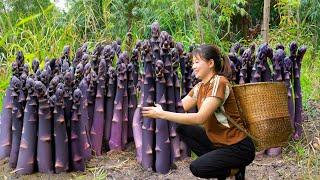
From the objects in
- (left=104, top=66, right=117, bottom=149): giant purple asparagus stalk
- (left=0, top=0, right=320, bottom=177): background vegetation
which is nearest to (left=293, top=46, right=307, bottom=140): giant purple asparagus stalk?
(left=0, top=0, right=320, bottom=177): background vegetation

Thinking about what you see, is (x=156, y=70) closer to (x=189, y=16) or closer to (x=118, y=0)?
(x=189, y=16)

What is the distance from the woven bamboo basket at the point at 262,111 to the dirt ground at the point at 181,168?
366 mm

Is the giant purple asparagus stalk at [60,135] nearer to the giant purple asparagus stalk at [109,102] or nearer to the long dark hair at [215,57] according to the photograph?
the giant purple asparagus stalk at [109,102]

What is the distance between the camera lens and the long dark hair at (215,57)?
10.5 feet

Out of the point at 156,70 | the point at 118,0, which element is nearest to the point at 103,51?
the point at 156,70

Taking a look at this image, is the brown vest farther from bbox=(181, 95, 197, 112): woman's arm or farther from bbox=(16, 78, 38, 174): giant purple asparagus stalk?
bbox=(16, 78, 38, 174): giant purple asparagus stalk

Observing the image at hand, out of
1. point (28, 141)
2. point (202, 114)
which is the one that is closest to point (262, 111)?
point (202, 114)

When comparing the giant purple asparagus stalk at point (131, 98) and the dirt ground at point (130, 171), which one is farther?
the giant purple asparagus stalk at point (131, 98)

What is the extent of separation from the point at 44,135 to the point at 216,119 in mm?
1194

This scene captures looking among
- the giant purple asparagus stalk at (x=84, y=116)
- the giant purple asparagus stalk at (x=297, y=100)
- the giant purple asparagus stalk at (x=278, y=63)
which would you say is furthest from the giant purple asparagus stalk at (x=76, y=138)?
the giant purple asparagus stalk at (x=297, y=100)

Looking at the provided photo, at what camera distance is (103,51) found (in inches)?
165

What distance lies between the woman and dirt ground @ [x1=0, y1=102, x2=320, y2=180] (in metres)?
0.44

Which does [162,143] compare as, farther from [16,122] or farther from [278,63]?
[278,63]

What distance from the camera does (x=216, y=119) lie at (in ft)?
10.6
